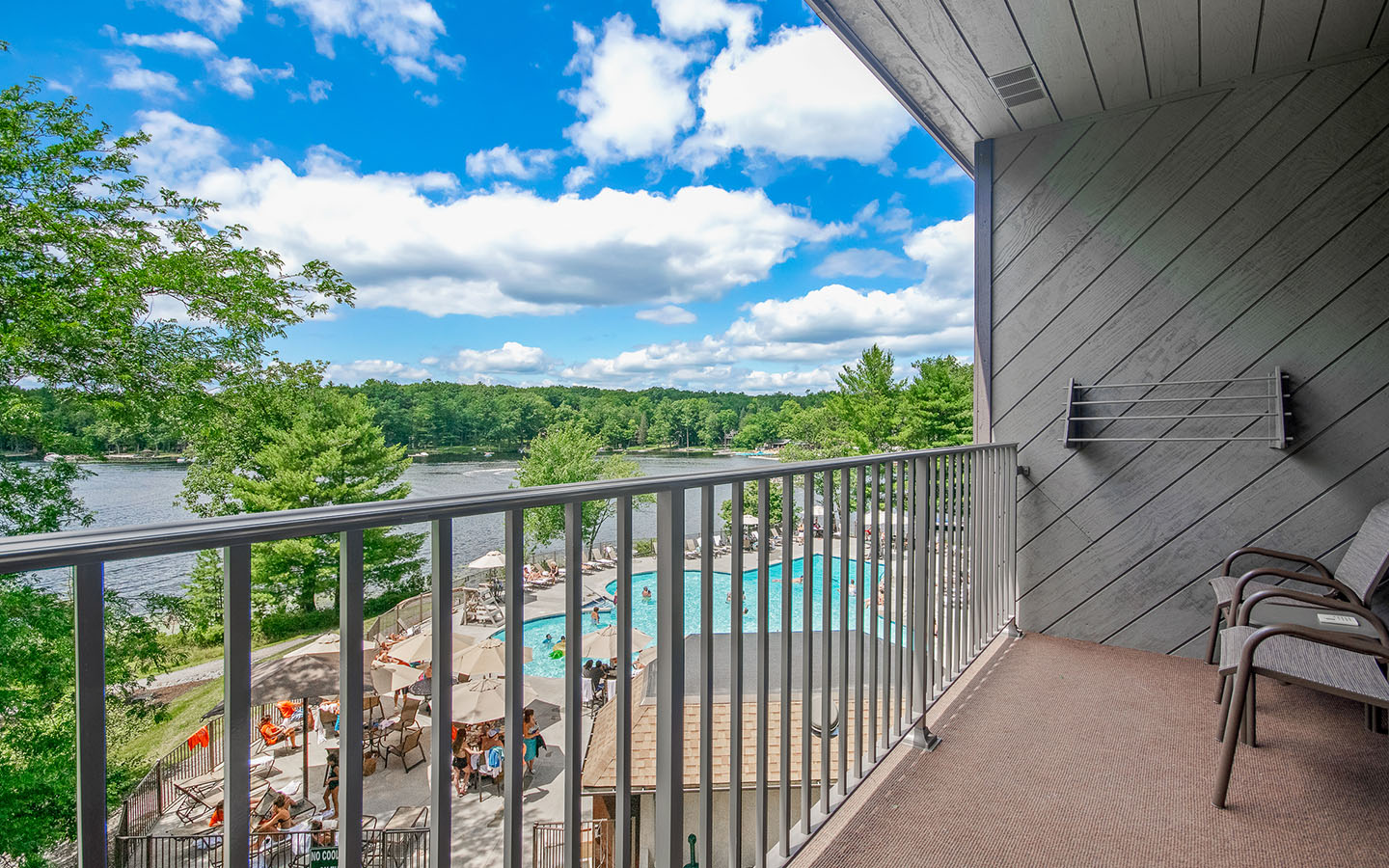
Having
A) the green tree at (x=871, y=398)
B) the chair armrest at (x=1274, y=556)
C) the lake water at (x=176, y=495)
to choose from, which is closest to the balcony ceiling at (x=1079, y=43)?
the lake water at (x=176, y=495)

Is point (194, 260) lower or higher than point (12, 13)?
lower

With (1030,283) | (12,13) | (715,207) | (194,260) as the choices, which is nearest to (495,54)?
(715,207)

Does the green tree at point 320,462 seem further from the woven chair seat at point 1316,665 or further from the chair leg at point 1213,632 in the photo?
the woven chair seat at point 1316,665

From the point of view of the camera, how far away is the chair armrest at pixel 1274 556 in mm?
2352

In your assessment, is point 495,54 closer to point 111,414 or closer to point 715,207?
point 715,207

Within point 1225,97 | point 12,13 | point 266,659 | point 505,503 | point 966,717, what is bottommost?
point 966,717

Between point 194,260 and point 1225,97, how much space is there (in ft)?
54.0

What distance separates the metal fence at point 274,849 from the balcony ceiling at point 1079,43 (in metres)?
2.47

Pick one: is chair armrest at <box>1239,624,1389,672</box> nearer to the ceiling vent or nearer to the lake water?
the lake water

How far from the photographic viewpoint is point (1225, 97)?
8.42ft

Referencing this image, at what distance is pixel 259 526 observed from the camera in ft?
2.14

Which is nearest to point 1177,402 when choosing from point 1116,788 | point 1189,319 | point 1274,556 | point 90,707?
point 1189,319

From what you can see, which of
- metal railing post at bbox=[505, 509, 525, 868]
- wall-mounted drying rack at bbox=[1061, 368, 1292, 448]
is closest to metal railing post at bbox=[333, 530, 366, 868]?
metal railing post at bbox=[505, 509, 525, 868]

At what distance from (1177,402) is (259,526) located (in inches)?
125
